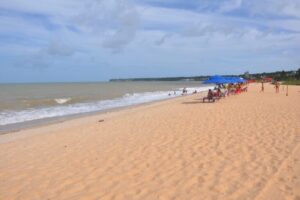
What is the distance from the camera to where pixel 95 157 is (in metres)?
7.86

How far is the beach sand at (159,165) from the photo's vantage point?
5.47 metres

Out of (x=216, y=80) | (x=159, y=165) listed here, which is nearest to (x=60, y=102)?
(x=216, y=80)

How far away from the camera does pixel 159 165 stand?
6.95 m

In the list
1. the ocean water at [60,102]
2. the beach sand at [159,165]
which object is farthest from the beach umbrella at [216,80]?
the beach sand at [159,165]

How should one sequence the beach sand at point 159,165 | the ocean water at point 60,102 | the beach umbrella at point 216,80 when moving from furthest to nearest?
the beach umbrella at point 216,80
the ocean water at point 60,102
the beach sand at point 159,165

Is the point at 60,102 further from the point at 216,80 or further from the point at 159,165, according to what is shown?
the point at 159,165

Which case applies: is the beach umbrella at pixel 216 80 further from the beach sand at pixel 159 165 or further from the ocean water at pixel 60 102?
the beach sand at pixel 159 165

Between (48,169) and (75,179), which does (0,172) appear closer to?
(48,169)

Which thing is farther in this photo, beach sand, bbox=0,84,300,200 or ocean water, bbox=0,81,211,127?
ocean water, bbox=0,81,211,127

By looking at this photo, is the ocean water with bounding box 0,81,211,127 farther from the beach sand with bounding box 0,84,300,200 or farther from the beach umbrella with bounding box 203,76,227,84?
the beach sand with bounding box 0,84,300,200

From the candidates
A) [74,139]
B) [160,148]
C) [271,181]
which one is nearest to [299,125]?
[160,148]

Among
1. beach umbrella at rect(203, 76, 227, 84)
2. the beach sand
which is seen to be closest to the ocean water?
beach umbrella at rect(203, 76, 227, 84)

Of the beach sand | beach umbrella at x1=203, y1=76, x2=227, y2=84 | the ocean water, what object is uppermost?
beach umbrella at x1=203, y1=76, x2=227, y2=84

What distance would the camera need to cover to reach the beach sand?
547cm
